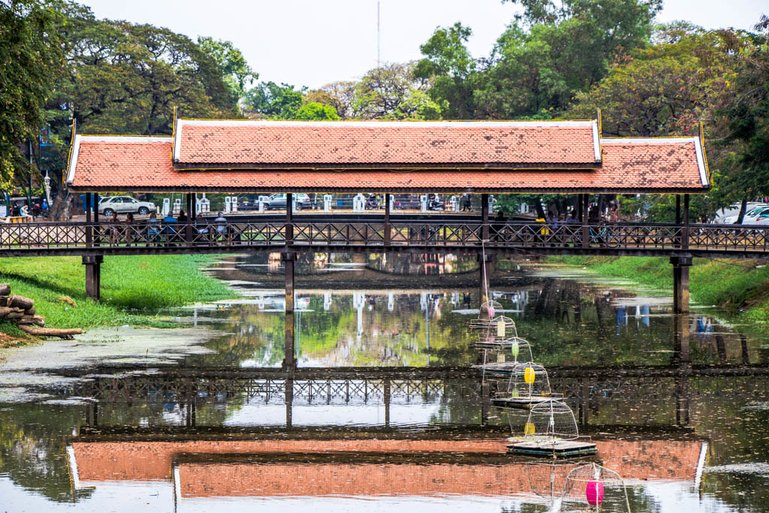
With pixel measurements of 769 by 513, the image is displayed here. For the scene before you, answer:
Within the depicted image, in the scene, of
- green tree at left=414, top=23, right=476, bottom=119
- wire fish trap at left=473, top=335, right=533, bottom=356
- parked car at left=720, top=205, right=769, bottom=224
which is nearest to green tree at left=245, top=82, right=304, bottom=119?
green tree at left=414, top=23, right=476, bottom=119

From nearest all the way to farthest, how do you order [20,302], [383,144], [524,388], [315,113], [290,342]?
[524,388] → [20,302] → [290,342] → [383,144] → [315,113]

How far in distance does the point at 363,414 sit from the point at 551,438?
201 inches

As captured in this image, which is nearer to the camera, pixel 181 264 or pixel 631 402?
pixel 631 402

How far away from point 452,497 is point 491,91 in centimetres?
6649

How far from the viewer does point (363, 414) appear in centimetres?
2712

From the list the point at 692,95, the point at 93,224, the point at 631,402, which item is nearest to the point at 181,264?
the point at 93,224

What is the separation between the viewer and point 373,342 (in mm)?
38656

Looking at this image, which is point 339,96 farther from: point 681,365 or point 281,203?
point 681,365

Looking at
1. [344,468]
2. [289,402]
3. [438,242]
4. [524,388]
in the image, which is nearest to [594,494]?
[344,468]

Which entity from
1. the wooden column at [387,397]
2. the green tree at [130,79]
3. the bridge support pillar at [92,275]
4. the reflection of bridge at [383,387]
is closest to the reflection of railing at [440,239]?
the bridge support pillar at [92,275]

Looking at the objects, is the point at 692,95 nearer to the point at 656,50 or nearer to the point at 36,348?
the point at 656,50

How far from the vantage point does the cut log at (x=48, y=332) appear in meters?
35.1

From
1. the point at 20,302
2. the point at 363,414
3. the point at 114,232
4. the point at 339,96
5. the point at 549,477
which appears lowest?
the point at 549,477

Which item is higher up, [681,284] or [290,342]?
[681,284]
